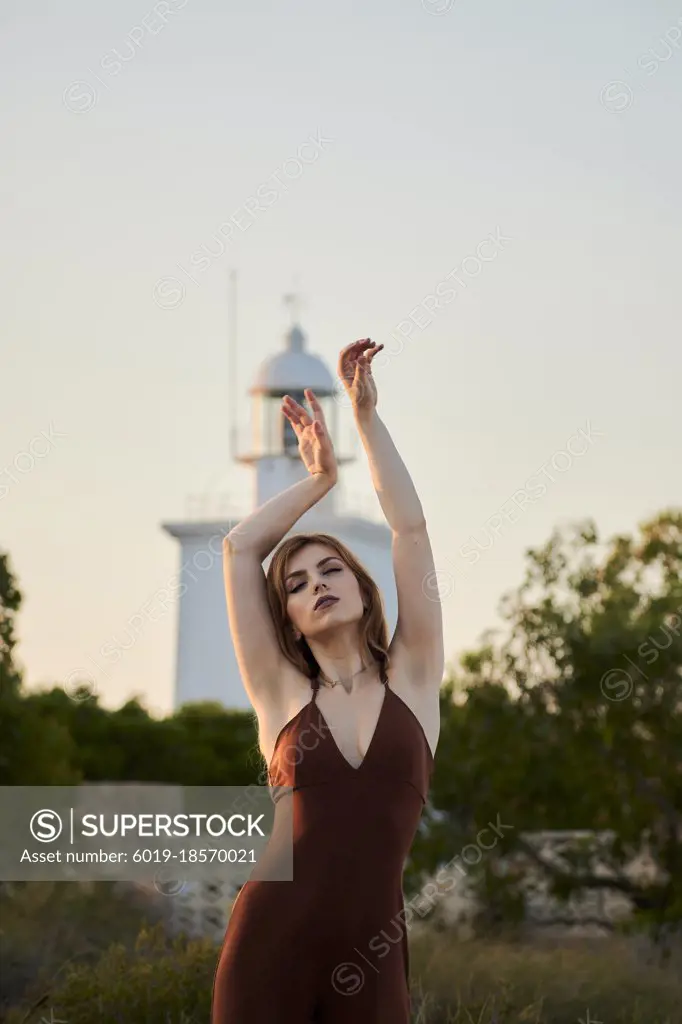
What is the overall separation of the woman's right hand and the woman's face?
0.67 feet

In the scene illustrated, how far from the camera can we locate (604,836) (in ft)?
41.6

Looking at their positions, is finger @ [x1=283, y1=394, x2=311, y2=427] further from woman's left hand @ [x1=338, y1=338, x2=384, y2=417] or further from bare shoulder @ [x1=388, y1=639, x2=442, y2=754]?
bare shoulder @ [x1=388, y1=639, x2=442, y2=754]

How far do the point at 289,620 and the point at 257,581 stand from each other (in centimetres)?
13

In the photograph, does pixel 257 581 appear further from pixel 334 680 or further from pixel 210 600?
pixel 210 600

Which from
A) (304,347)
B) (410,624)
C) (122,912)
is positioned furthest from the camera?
(304,347)

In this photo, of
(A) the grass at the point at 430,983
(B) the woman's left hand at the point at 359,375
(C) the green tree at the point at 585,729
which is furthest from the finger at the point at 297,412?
(C) the green tree at the point at 585,729

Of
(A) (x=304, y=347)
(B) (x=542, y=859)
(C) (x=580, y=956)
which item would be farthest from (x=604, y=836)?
(A) (x=304, y=347)

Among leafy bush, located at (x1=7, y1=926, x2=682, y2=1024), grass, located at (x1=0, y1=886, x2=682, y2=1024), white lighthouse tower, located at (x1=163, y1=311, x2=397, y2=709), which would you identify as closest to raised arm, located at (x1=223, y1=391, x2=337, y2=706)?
grass, located at (x1=0, y1=886, x2=682, y2=1024)

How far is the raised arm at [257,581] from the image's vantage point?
13.6ft

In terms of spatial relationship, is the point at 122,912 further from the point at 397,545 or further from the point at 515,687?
the point at 397,545

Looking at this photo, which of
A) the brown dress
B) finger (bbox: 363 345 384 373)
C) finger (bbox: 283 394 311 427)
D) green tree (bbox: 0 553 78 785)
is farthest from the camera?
green tree (bbox: 0 553 78 785)

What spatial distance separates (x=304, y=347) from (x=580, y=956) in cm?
2307

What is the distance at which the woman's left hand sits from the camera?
13.8 ft

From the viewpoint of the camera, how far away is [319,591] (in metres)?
4.15
